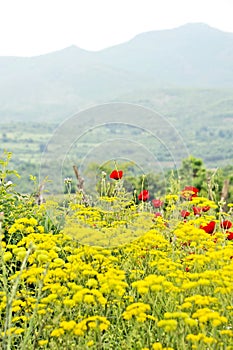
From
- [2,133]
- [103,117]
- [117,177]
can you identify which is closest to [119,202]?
[117,177]

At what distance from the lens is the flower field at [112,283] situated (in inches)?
111

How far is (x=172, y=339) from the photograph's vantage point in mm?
3025

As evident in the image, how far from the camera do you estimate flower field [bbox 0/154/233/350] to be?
9.21 feet

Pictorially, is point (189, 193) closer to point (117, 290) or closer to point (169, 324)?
point (117, 290)

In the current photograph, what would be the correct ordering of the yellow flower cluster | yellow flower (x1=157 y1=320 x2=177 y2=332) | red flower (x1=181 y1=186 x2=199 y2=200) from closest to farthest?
1. yellow flower (x1=157 y1=320 x2=177 y2=332)
2. the yellow flower cluster
3. red flower (x1=181 y1=186 x2=199 y2=200)

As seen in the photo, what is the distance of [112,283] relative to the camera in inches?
116

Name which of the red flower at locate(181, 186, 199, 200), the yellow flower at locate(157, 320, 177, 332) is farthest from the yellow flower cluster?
the red flower at locate(181, 186, 199, 200)

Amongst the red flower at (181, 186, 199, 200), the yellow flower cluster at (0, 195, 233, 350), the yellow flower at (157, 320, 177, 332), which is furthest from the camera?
the red flower at (181, 186, 199, 200)

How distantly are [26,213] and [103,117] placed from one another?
3.54 ft

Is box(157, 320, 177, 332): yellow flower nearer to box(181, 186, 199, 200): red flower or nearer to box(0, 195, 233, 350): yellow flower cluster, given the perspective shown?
box(0, 195, 233, 350): yellow flower cluster

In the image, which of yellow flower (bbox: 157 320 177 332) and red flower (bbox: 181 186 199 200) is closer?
yellow flower (bbox: 157 320 177 332)

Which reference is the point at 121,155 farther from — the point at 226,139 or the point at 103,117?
the point at 226,139

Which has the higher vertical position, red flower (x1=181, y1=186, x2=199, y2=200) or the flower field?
red flower (x1=181, y1=186, x2=199, y2=200)

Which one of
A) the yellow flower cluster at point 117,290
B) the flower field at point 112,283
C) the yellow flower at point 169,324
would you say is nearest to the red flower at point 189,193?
the flower field at point 112,283
